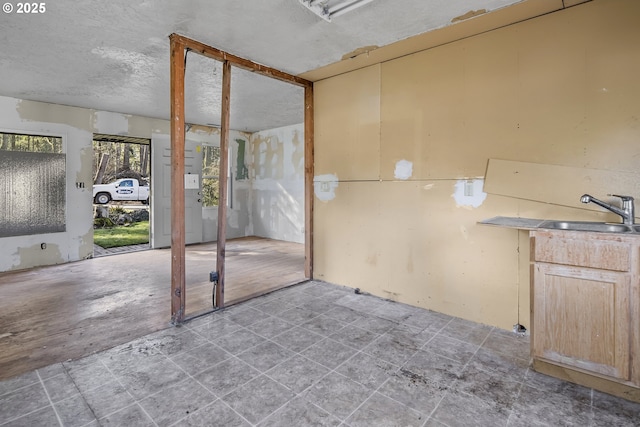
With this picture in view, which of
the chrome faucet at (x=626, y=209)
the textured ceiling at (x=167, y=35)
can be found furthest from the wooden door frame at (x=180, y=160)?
Answer: the chrome faucet at (x=626, y=209)

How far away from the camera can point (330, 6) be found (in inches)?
97.7

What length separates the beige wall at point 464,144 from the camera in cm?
238

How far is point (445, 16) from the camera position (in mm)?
2586

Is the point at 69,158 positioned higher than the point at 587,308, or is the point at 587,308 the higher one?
the point at 69,158

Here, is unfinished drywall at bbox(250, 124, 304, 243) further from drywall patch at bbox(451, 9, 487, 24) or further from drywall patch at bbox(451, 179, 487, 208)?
drywall patch at bbox(451, 9, 487, 24)

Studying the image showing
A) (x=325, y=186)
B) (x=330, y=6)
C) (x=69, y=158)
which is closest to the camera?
(x=330, y=6)

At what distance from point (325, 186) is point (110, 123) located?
4292mm

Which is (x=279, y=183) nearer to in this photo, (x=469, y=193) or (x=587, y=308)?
(x=469, y=193)

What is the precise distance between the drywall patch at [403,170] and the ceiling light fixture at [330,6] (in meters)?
1.55

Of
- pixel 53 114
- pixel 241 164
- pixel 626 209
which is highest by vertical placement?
pixel 53 114

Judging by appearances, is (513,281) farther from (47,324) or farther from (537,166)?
(47,324)

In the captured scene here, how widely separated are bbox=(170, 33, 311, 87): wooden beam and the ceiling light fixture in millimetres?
1184

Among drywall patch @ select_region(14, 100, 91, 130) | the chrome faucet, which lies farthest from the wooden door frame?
drywall patch @ select_region(14, 100, 91, 130)

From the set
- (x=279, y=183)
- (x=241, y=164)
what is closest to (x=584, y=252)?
(x=279, y=183)
